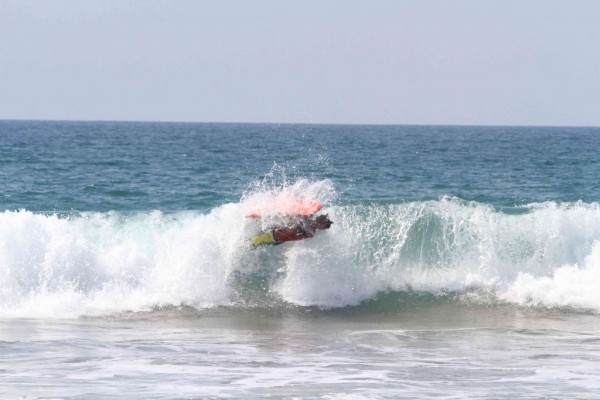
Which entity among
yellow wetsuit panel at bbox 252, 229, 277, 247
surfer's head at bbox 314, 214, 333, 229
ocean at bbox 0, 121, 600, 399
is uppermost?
surfer's head at bbox 314, 214, 333, 229

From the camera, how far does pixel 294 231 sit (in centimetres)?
1864

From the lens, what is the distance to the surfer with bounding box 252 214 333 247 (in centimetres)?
1864

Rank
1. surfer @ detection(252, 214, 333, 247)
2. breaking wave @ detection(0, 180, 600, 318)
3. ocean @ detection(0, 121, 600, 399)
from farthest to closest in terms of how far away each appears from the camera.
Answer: breaking wave @ detection(0, 180, 600, 318), surfer @ detection(252, 214, 333, 247), ocean @ detection(0, 121, 600, 399)

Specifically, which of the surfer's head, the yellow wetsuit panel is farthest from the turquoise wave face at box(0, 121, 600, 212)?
the yellow wetsuit panel

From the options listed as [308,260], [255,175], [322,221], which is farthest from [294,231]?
[255,175]

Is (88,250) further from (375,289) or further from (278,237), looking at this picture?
(375,289)

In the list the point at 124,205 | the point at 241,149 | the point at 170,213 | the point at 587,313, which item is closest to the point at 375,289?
the point at 587,313

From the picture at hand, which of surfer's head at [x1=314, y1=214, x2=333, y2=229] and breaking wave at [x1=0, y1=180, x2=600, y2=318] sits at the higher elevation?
surfer's head at [x1=314, y1=214, x2=333, y2=229]

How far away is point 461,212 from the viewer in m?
21.0

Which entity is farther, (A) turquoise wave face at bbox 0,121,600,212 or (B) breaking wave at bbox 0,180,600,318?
(A) turquoise wave face at bbox 0,121,600,212

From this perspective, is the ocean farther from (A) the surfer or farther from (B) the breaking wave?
(A) the surfer

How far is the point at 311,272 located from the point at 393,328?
2.58m

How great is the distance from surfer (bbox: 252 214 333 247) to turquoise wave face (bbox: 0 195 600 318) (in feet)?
1.27

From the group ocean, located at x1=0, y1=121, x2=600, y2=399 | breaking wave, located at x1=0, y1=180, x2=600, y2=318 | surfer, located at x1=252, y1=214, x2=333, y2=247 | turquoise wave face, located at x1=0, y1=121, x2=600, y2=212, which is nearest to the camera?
ocean, located at x1=0, y1=121, x2=600, y2=399
